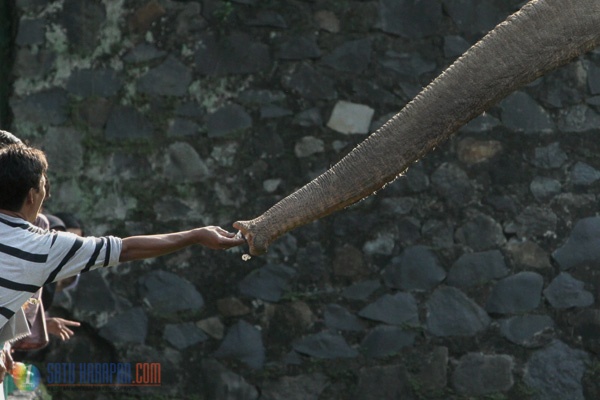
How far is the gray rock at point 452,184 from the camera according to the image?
6.40m

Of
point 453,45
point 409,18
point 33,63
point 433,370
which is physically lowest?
point 433,370

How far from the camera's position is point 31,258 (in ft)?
10.9

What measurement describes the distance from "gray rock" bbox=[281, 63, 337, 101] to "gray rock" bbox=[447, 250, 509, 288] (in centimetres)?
109

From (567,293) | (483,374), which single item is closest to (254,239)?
(483,374)

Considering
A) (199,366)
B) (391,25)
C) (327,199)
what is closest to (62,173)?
(199,366)

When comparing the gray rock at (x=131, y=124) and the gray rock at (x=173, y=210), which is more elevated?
the gray rock at (x=131, y=124)

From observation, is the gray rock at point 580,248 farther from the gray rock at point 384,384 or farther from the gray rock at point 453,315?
Answer: the gray rock at point 384,384

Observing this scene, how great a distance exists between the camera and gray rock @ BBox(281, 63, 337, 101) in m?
6.34

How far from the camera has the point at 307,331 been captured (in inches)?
250

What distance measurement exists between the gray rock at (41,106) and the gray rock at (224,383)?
148 cm

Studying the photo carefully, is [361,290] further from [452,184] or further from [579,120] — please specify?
[579,120]

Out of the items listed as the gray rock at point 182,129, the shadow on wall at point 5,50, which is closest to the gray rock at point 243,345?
the gray rock at point 182,129

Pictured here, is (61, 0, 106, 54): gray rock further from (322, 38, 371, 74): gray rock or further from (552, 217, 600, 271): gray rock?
(552, 217, 600, 271): gray rock

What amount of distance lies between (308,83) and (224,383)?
1.60 meters
